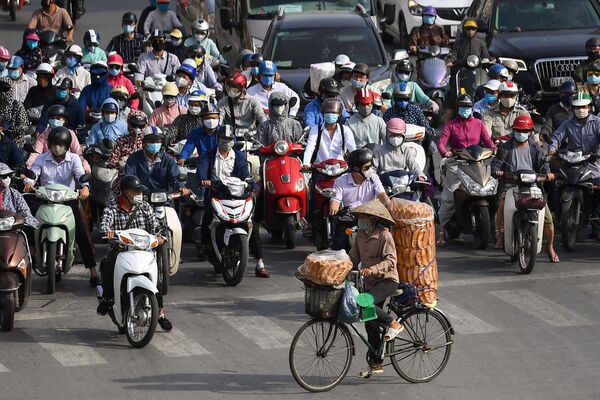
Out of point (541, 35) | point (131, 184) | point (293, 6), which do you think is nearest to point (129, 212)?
point (131, 184)

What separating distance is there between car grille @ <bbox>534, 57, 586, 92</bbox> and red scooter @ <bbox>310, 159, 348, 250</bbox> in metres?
6.80

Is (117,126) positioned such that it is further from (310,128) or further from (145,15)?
(145,15)

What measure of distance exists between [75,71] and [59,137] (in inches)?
270

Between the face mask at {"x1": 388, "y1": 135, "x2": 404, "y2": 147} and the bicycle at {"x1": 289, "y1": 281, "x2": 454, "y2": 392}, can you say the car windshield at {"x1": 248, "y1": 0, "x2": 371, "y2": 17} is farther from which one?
the bicycle at {"x1": 289, "y1": 281, "x2": 454, "y2": 392}

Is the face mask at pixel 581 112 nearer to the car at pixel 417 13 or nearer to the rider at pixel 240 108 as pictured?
the rider at pixel 240 108

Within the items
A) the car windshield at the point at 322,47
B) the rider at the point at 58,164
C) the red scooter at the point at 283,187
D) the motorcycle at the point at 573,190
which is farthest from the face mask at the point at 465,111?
the rider at the point at 58,164

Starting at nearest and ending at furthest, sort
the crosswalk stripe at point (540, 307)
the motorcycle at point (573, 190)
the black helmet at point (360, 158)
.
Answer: the crosswalk stripe at point (540, 307), the black helmet at point (360, 158), the motorcycle at point (573, 190)

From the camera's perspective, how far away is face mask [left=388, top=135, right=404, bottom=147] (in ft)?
65.2

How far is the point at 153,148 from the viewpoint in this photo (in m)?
18.8

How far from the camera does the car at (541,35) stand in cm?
2575

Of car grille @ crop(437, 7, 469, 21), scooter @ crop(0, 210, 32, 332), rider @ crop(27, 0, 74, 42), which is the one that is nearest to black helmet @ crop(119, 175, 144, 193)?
scooter @ crop(0, 210, 32, 332)

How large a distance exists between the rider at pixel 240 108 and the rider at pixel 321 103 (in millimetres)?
697

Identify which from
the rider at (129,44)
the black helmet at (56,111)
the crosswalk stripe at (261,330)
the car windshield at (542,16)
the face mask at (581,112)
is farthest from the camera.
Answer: the rider at (129,44)

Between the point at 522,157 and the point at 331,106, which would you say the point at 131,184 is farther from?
the point at 522,157
